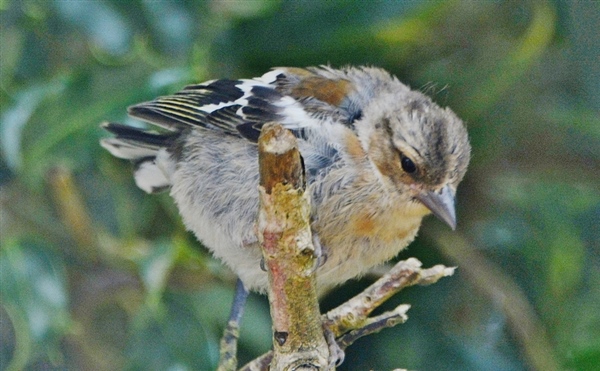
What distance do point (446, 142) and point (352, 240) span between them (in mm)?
258

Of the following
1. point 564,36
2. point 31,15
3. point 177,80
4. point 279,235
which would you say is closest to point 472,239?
point 564,36

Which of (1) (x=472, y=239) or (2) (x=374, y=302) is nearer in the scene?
(2) (x=374, y=302)

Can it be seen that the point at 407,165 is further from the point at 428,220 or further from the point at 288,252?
the point at 428,220

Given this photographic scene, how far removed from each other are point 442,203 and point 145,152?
0.80m

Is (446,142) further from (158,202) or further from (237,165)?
(158,202)

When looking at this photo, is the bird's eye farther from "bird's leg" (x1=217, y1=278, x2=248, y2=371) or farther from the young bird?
"bird's leg" (x1=217, y1=278, x2=248, y2=371)

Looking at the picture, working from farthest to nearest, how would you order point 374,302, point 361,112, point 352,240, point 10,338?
point 10,338
point 361,112
point 352,240
point 374,302

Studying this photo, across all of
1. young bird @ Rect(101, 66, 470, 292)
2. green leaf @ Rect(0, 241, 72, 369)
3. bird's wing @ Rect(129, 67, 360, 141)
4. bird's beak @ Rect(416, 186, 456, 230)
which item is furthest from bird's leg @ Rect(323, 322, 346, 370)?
green leaf @ Rect(0, 241, 72, 369)

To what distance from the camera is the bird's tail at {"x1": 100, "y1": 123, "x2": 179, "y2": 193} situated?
201cm

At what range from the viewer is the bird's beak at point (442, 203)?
1.56 meters

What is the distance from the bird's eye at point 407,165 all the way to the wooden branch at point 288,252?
34cm

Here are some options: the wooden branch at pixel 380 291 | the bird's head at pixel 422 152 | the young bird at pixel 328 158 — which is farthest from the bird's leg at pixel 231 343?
the bird's head at pixel 422 152

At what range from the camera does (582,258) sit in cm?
221

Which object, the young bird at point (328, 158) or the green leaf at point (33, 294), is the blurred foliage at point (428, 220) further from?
the young bird at point (328, 158)
